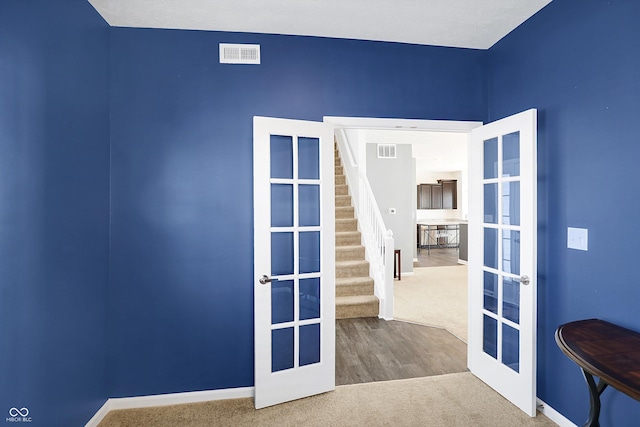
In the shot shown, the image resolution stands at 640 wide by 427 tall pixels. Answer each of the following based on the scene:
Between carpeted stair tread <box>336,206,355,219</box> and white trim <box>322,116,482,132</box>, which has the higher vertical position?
white trim <box>322,116,482,132</box>

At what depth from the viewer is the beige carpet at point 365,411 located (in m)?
2.27

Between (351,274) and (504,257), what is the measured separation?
8.29 feet

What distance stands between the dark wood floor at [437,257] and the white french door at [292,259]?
6206 millimetres

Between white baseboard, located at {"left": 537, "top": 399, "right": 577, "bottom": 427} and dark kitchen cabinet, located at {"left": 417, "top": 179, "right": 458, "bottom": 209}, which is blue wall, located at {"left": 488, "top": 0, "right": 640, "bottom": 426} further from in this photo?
dark kitchen cabinet, located at {"left": 417, "top": 179, "right": 458, "bottom": 209}

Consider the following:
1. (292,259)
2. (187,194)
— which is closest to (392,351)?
(292,259)

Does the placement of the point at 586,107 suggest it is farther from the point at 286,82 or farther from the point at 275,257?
the point at 275,257

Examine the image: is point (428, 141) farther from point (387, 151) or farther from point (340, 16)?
point (340, 16)

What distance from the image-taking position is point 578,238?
2088 mm

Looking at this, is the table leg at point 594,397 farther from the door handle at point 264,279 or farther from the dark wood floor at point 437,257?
the dark wood floor at point 437,257

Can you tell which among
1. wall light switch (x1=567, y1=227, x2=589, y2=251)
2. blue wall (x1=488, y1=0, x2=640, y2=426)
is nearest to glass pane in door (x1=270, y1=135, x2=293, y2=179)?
blue wall (x1=488, y1=0, x2=640, y2=426)

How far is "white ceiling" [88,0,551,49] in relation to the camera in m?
2.28

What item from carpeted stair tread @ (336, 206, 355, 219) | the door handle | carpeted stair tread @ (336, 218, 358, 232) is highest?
carpeted stair tread @ (336, 206, 355, 219)

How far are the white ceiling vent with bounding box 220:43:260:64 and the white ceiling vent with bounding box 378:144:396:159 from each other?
4732mm

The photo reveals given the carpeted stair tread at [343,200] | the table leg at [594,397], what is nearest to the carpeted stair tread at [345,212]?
the carpeted stair tread at [343,200]
